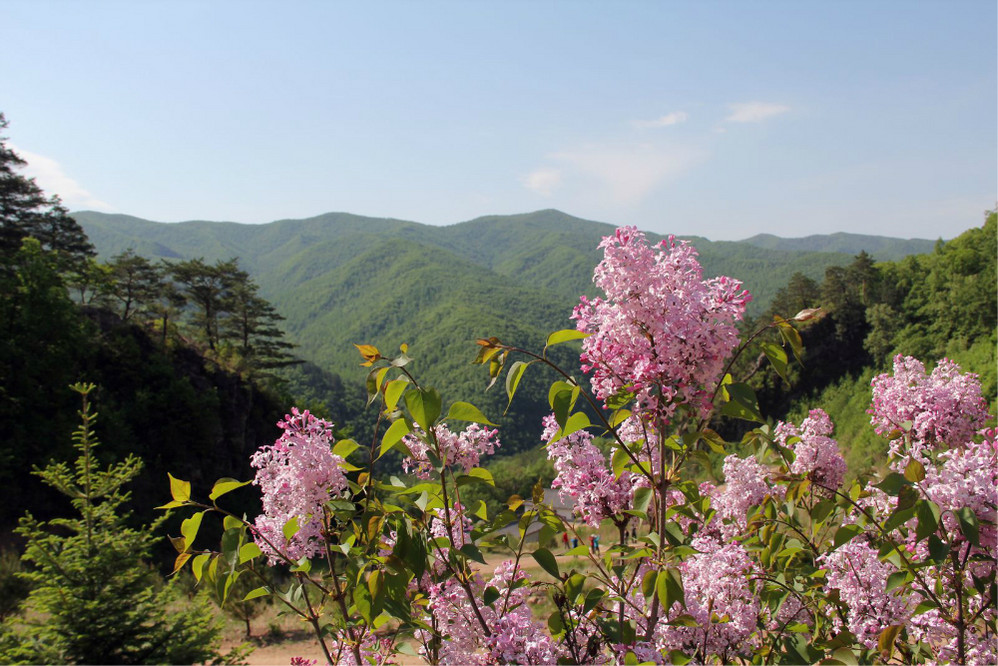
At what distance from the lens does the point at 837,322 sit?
165 feet

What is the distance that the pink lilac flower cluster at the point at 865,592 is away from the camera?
1.72m

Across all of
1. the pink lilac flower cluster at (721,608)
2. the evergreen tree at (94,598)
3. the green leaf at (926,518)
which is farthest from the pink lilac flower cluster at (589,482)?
the evergreen tree at (94,598)

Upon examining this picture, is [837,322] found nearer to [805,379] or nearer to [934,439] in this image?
[805,379]

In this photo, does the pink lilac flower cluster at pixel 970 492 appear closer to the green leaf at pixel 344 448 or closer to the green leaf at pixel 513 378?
the green leaf at pixel 513 378

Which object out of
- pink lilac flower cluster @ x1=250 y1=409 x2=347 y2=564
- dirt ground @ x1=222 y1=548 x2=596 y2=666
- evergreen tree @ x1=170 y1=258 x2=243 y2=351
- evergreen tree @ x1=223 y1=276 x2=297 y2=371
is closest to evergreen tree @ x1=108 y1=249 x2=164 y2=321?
evergreen tree @ x1=170 y1=258 x2=243 y2=351

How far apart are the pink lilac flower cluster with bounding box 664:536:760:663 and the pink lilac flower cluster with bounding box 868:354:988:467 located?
0.73 metres

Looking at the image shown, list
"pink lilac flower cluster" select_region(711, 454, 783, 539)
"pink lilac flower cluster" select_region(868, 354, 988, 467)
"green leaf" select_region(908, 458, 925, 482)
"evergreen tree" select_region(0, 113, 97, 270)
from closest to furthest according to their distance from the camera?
"green leaf" select_region(908, 458, 925, 482) < "pink lilac flower cluster" select_region(868, 354, 988, 467) < "pink lilac flower cluster" select_region(711, 454, 783, 539) < "evergreen tree" select_region(0, 113, 97, 270)

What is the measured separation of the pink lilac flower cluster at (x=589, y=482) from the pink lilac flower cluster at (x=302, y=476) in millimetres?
664

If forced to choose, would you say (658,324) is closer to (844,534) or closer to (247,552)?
(844,534)

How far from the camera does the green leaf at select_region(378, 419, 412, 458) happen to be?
3.81 feet

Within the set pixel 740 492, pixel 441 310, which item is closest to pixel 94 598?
pixel 740 492

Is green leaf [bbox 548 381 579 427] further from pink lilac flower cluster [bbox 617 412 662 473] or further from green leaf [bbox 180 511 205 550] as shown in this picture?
green leaf [bbox 180 511 205 550]

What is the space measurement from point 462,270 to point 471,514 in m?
161

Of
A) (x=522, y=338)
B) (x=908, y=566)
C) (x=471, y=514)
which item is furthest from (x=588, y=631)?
(x=522, y=338)
